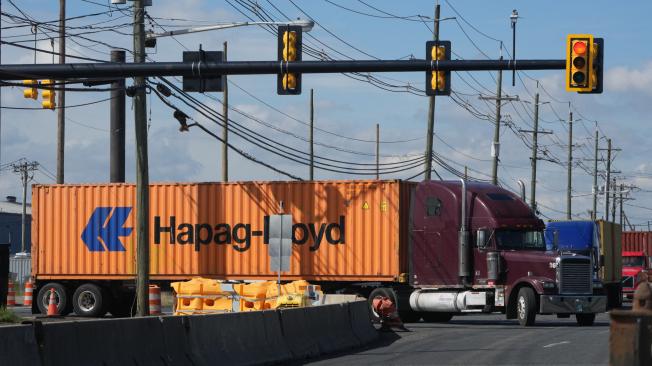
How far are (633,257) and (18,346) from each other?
4187 cm

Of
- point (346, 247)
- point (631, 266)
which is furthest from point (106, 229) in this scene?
point (631, 266)

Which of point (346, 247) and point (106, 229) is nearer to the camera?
point (346, 247)

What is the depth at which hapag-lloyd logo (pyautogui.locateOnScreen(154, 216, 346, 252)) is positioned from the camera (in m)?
30.0

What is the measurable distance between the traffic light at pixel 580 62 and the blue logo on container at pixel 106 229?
48.9 feet

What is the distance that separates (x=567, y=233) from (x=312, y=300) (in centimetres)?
1352

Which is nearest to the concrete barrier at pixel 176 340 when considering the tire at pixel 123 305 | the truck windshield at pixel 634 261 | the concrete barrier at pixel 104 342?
the concrete barrier at pixel 104 342

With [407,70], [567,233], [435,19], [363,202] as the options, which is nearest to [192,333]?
[407,70]

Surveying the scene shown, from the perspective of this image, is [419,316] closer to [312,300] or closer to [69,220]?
[312,300]

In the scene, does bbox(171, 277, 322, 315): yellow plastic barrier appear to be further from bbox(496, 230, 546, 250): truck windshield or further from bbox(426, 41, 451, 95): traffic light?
bbox(426, 41, 451, 95): traffic light

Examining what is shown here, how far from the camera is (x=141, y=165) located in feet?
87.7

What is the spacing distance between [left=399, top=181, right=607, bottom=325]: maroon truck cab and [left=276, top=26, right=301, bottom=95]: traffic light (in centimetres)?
795

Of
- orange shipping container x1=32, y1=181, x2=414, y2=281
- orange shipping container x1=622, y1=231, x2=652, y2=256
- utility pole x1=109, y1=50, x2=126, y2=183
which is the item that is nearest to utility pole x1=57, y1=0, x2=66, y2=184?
utility pole x1=109, y1=50, x2=126, y2=183

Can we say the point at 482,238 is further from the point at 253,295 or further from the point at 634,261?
the point at 634,261

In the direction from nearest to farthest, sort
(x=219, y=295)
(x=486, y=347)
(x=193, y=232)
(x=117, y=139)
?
(x=486, y=347) < (x=219, y=295) < (x=193, y=232) < (x=117, y=139)
